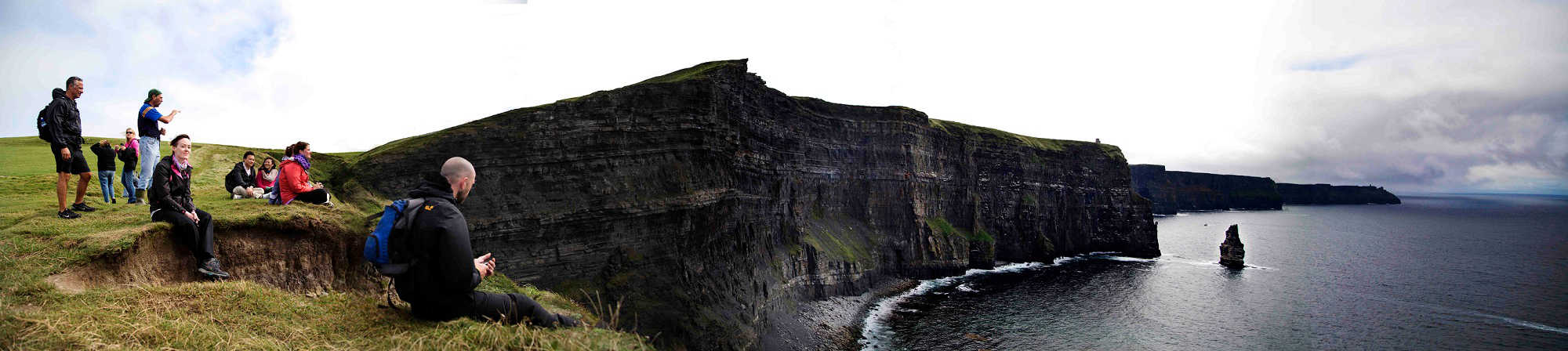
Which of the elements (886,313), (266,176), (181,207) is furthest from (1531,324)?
(266,176)

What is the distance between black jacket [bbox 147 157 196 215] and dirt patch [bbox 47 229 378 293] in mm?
719

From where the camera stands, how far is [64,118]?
39.6ft

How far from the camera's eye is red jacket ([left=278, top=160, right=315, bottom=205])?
51.2 feet

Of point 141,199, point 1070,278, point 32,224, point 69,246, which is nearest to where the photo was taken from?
point 69,246

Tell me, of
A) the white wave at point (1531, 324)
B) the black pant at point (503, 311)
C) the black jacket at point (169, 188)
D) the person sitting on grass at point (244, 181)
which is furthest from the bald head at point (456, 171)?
the white wave at point (1531, 324)

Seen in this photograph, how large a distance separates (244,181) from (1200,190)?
214369 mm

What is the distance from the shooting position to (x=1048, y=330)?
39344 millimetres

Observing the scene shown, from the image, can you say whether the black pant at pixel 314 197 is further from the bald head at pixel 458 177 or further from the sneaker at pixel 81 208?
the bald head at pixel 458 177

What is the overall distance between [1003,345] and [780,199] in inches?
640

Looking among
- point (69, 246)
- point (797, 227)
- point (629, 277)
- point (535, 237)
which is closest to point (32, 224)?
point (69, 246)

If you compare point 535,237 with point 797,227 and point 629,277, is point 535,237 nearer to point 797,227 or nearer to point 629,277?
point 629,277

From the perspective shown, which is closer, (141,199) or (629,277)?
(141,199)

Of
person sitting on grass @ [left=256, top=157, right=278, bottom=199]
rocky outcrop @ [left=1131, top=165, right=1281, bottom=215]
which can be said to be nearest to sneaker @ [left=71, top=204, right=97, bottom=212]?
person sitting on grass @ [left=256, top=157, right=278, bottom=199]

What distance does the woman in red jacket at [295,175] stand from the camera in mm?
15586
